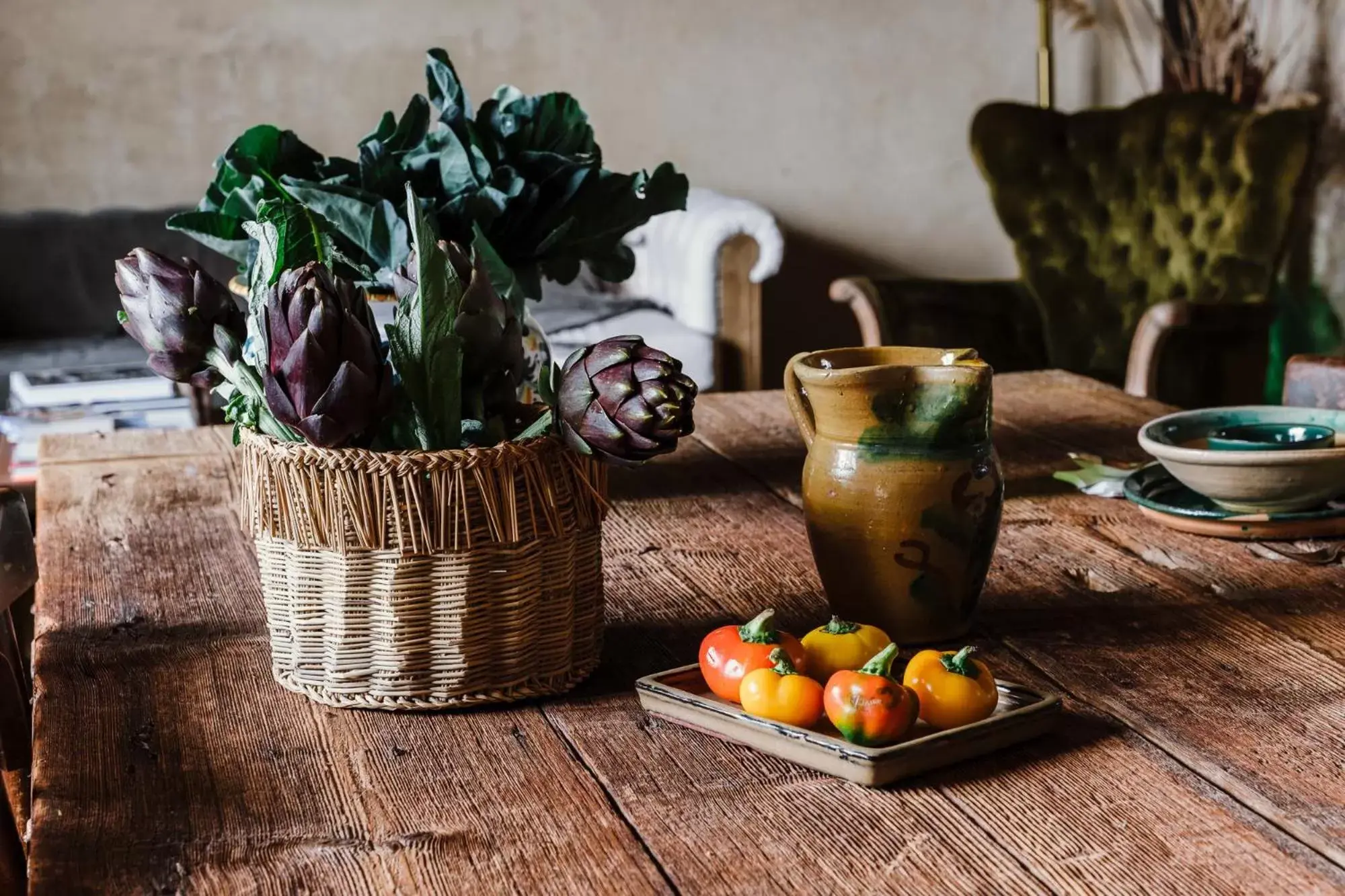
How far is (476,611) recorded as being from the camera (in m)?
0.81

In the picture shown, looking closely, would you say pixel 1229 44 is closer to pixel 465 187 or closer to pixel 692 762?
pixel 465 187

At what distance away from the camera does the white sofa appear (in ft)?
11.1

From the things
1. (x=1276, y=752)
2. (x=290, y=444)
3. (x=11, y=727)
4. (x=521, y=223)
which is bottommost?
(x=11, y=727)

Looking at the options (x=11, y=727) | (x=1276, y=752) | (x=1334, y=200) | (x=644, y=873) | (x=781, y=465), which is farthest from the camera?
(x=1334, y=200)

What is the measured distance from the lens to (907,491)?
35.0 inches

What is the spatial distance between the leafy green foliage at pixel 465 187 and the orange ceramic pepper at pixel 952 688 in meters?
0.54

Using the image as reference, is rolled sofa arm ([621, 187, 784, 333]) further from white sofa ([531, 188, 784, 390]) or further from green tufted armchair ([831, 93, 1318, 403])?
green tufted armchair ([831, 93, 1318, 403])

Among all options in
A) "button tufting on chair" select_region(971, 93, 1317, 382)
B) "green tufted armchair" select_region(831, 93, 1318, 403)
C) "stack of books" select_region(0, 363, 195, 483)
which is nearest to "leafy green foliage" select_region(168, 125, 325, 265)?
"stack of books" select_region(0, 363, 195, 483)

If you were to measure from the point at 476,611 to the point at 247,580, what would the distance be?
0.37 m

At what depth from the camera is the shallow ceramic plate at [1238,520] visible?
3.67 feet

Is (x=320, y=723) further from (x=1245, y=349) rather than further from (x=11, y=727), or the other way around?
(x=1245, y=349)

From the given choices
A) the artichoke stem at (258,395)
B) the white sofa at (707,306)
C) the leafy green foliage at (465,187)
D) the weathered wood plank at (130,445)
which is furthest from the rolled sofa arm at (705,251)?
the artichoke stem at (258,395)

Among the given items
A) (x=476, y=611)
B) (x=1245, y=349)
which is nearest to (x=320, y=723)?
(x=476, y=611)

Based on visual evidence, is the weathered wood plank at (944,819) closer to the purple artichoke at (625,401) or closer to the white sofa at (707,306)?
the purple artichoke at (625,401)
